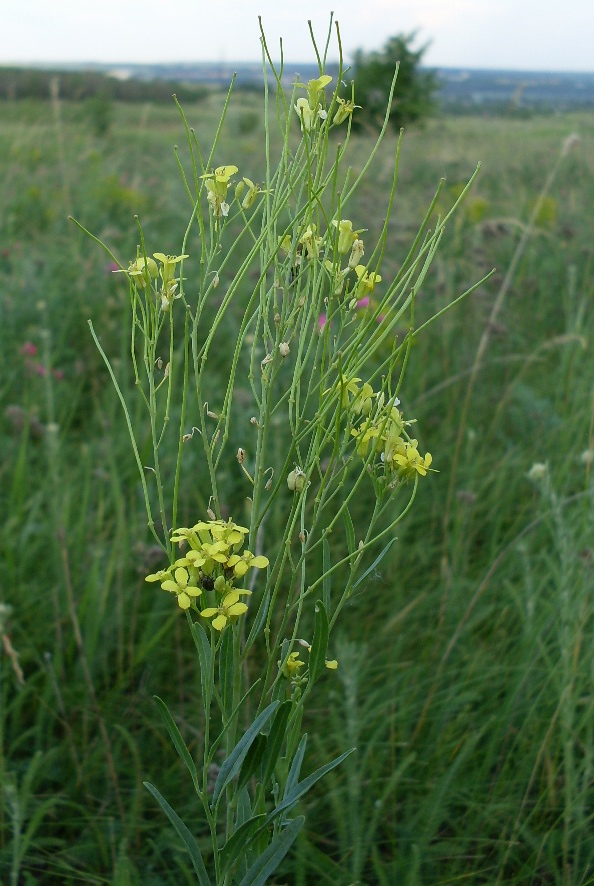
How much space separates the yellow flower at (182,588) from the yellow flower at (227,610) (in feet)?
0.07

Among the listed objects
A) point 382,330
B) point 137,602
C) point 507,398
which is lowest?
point 137,602

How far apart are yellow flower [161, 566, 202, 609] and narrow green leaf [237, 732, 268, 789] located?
18 cm

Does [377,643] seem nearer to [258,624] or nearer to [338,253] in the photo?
[258,624]

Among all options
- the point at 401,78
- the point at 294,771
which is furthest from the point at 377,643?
the point at 401,78

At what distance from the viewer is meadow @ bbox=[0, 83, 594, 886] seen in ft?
4.03

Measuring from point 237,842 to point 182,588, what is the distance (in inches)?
11.4

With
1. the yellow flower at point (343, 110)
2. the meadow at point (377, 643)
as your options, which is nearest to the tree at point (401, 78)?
the meadow at point (377, 643)

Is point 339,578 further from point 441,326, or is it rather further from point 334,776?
point 441,326

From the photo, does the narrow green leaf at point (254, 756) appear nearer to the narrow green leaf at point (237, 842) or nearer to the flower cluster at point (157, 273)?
the narrow green leaf at point (237, 842)

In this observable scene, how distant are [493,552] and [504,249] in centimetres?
222

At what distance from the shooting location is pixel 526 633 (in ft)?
4.99

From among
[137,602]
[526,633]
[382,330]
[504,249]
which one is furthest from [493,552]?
[504,249]

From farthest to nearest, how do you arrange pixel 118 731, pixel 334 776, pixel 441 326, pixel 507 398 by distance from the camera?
1. pixel 441 326
2. pixel 507 398
3. pixel 118 731
4. pixel 334 776

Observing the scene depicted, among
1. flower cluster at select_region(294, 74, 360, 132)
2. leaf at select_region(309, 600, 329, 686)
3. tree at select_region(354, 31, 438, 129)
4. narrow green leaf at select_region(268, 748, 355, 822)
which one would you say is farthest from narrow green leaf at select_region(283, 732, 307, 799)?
tree at select_region(354, 31, 438, 129)
